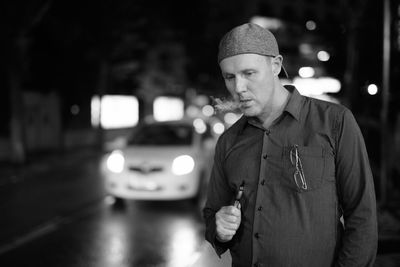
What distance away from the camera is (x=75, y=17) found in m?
20.4

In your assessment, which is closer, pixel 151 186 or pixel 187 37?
pixel 151 186

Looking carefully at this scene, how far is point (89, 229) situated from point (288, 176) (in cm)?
645

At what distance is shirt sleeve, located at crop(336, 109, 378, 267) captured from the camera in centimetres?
190

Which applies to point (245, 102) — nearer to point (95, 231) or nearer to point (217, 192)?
point (217, 192)

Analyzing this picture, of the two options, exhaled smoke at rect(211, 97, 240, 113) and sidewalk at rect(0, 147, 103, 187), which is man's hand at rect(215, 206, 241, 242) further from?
sidewalk at rect(0, 147, 103, 187)

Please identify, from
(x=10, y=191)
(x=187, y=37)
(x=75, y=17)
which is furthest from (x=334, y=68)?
(x=187, y=37)

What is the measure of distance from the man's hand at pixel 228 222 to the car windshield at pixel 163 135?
Answer: 8518 millimetres

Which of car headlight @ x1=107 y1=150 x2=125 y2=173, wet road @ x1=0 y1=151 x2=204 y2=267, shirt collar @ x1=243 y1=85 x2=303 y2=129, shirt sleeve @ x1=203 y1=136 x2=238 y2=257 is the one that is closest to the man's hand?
shirt sleeve @ x1=203 y1=136 x2=238 y2=257

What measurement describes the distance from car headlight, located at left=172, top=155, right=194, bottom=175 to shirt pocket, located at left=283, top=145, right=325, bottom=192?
7.75 meters

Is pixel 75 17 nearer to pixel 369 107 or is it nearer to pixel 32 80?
pixel 32 80

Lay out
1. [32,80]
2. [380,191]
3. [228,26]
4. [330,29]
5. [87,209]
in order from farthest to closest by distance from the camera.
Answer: [228,26], [32,80], [330,29], [87,209], [380,191]

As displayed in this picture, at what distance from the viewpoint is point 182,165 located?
9.87 meters

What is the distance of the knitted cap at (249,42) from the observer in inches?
79.4

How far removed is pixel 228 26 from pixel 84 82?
70.1 ft
